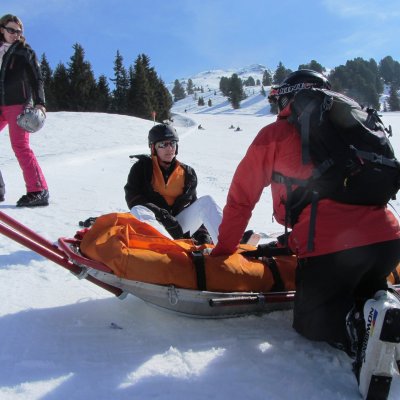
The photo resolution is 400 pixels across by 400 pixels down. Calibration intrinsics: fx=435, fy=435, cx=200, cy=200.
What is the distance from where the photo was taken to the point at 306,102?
7.39ft

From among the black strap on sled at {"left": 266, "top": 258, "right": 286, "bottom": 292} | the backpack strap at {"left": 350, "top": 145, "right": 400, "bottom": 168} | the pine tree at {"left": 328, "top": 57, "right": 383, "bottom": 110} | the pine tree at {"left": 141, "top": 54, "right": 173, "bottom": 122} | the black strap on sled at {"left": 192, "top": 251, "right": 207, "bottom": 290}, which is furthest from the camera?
the pine tree at {"left": 328, "top": 57, "right": 383, "bottom": 110}

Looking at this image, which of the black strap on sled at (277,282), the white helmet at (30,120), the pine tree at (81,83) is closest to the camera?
the black strap on sled at (277,282)

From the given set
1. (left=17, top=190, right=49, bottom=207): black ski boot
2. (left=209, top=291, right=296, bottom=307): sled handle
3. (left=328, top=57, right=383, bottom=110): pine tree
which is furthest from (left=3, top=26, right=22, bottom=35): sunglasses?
(left=328, top=57, right=383, bottom=110): pine tree

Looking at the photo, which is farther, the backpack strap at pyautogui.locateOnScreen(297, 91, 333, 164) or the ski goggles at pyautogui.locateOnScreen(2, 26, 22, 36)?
the ski goggles at pyautogui.locateOnScreen(2, 26, 22, 36)

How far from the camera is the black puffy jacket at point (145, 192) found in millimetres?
3908

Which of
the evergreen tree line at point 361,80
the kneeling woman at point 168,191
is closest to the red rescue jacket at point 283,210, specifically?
the kneeling woman at point 168,191

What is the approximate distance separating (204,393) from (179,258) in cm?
78

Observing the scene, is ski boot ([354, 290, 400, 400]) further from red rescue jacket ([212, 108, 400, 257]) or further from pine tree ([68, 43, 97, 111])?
pine tree ([68, 43, 97, 111])

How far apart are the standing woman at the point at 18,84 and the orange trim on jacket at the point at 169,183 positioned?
174 cm

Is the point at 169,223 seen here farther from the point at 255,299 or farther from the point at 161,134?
the point at 255,299

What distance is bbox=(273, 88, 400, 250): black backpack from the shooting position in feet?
6.93

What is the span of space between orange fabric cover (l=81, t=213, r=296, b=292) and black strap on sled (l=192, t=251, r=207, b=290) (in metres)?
0.02

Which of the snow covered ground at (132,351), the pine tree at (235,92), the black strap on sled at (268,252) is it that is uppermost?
the pine tree at (235,92)

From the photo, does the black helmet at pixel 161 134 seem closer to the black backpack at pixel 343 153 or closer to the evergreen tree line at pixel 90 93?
the black backpack at pixel 343 153
